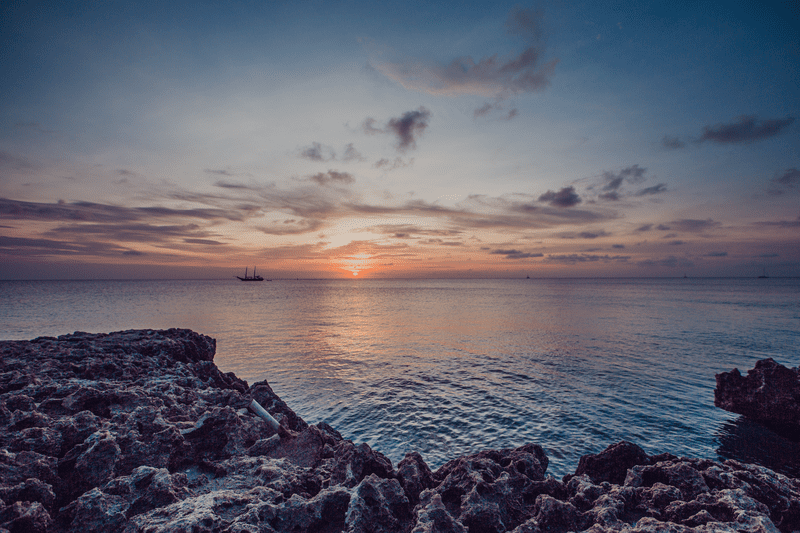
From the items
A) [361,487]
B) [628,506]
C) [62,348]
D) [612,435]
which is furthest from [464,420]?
[62,348]

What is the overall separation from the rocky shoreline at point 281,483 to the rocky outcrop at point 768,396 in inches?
471

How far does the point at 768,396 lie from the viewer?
50.5 ft

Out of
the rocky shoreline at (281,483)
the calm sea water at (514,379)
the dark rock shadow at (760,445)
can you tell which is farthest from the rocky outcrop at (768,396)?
the rocky shoreline at (281,483)

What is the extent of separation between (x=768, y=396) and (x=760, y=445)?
3.06 m

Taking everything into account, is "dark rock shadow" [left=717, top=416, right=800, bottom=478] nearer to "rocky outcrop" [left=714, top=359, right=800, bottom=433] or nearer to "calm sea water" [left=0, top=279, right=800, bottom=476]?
"calm sea water" [left=0, top=279, right=800, bottom=476]

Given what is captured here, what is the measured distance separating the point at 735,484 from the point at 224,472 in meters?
10.6

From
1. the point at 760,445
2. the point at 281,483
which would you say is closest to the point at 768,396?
the point at 760,445

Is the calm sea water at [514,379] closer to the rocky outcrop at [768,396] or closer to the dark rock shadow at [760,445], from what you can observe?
the dark rock shadow at [760,445]

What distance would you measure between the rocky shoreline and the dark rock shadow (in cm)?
784

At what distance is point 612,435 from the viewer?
46.5ft

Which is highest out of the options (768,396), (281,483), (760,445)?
(281,483)

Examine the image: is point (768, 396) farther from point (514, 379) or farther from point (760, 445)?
point (514, 379)

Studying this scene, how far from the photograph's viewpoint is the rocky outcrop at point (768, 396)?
1487 centimetres

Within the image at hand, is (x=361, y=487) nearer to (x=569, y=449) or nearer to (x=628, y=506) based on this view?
(x=628, y=506)
